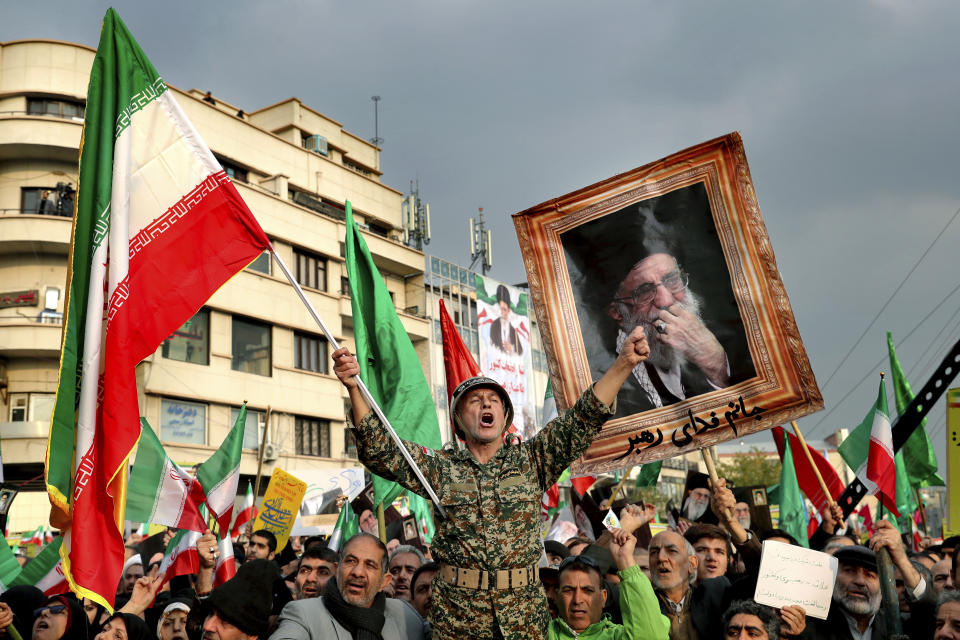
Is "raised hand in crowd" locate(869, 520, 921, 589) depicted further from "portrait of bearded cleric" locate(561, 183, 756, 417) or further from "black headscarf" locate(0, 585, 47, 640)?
"black headscarf" locate(0, 585, 47, 640)

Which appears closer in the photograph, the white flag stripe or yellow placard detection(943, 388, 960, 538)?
the white flag stripe

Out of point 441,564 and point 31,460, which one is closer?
point 441,564

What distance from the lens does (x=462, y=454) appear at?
4.35 metres

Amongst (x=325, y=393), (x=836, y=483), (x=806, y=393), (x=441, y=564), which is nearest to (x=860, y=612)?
(x=806, y=393)

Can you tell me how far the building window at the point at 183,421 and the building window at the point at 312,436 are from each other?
4.43 m

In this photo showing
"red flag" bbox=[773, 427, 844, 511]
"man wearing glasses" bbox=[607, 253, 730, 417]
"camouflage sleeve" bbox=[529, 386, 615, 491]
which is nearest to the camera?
"camouflage sleeve" bbox=[529, 386, 615, 491]

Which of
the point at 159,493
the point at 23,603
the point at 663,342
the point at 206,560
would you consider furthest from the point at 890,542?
the point at 159,493

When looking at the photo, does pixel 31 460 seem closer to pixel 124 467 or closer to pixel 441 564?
pixel 124 467

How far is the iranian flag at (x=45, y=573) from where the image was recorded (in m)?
6.93

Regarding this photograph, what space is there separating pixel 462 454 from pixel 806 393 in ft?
8.65

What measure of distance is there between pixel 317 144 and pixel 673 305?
3393 cm

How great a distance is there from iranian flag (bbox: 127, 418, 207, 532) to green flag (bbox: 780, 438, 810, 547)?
7.16 metres

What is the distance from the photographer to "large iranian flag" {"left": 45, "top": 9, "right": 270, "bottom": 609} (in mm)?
4941

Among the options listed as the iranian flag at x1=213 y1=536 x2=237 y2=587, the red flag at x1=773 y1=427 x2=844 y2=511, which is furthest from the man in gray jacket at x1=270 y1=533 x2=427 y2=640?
the red flag at x1=773 y1=427 x2=844 y2=511
